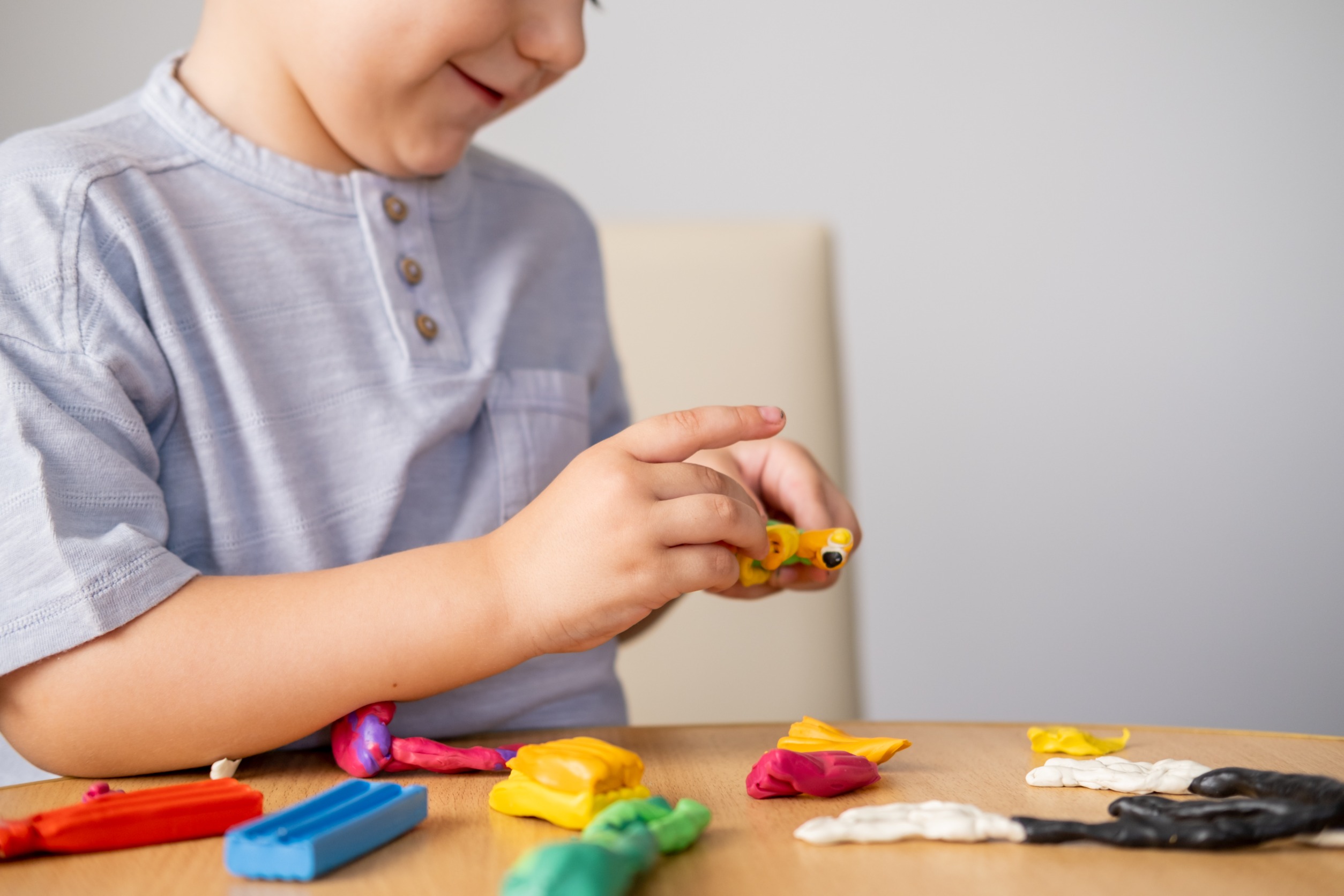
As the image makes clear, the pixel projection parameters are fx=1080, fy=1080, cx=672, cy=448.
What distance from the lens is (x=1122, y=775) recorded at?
1.21ft

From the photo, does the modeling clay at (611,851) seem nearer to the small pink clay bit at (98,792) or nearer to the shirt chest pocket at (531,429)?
the small pink clay bit at (98,792)

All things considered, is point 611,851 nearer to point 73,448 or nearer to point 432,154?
point 73,448

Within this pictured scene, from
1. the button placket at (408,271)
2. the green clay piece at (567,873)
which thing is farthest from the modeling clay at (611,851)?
the button placket at (408,271)

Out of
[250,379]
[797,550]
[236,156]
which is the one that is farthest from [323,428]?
[797,550]

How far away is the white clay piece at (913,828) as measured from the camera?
31 centimetres

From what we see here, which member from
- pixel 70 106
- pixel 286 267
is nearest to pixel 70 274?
pixel 286 267

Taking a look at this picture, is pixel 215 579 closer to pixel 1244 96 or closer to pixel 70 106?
pixel 70 106

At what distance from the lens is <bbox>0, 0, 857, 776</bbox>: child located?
1.35ft

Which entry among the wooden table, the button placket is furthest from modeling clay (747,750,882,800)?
the button placket

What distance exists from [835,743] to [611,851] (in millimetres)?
171

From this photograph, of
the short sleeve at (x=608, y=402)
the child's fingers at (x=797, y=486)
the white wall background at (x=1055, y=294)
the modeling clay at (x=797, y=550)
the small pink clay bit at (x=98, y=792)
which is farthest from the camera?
the white wall background at (x=1055, y=294)

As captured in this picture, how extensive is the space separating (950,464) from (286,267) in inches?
37.4

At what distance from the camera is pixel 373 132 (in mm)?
562

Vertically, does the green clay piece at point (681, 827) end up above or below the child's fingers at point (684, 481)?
below
